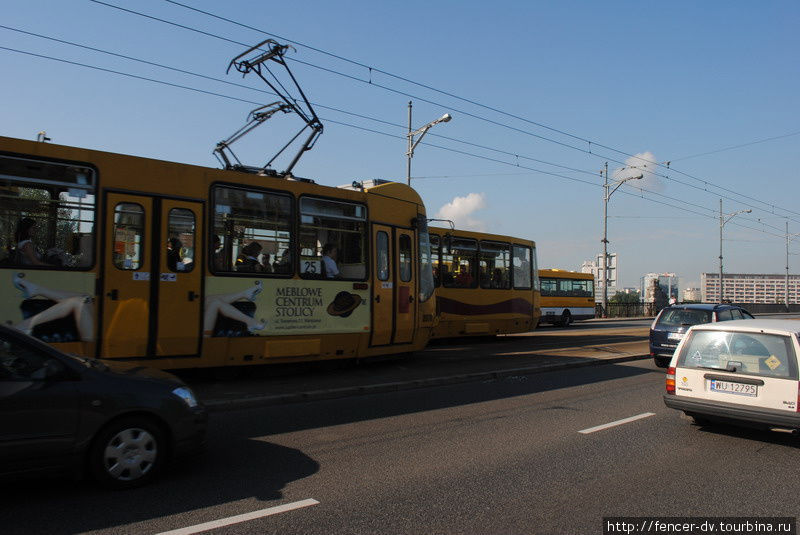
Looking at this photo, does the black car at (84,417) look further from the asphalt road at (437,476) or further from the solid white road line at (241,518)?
the solid white road line at (241,518)

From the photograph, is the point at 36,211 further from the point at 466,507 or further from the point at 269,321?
the point at 466,507

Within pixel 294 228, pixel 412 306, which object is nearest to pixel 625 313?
pixel 412 306

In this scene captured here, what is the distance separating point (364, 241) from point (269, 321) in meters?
2.59

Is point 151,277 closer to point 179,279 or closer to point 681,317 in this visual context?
point 179,279

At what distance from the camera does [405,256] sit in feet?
39.5

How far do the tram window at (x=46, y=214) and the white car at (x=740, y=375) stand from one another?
26.3 feet

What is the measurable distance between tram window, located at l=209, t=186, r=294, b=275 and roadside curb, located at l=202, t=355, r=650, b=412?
2177mm

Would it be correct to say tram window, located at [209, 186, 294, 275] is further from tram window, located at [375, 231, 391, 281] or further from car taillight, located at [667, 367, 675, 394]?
car taillight, located at [667, 367, 675, 394]

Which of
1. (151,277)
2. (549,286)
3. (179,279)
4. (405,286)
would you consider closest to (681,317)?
(405,286)

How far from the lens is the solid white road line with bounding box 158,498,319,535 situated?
392cm

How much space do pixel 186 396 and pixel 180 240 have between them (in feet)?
13.2

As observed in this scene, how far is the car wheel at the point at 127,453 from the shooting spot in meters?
4.64

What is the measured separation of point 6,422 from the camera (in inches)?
167

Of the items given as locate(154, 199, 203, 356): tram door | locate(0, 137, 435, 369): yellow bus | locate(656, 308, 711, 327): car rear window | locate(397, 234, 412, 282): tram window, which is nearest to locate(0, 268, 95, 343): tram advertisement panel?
locate(0, 137, 435, 369): yellow bus
